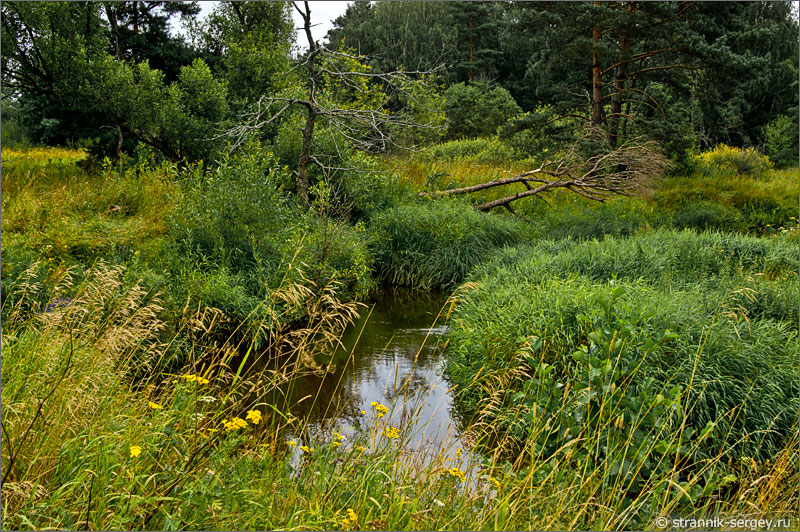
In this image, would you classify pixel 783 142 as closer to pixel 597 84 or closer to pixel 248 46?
pixel 597 84

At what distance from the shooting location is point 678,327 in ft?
16.3

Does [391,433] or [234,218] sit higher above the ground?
[234,218]

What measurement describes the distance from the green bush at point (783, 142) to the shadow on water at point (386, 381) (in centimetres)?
1858

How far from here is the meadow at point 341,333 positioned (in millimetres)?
2594

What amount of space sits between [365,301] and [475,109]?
18635 mm

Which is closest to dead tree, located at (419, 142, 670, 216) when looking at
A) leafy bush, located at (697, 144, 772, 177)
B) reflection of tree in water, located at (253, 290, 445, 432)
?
reflection of tree in water, located at (253, 290, 445, 432)

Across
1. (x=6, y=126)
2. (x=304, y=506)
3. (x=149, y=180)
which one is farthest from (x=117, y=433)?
(x=6, y=126)

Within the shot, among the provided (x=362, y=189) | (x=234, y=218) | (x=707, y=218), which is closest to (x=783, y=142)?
(x=707, y=218)

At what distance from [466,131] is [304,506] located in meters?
25.8

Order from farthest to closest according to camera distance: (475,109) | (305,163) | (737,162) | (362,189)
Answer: (475,109), (737,162), (362,189), (305,163)

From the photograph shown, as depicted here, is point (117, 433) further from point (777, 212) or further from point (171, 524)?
point (777, 212)

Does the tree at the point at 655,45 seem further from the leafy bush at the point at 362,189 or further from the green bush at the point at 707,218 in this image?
the leafy bush at the point at 362,189

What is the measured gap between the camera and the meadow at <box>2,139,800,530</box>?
8.51ft

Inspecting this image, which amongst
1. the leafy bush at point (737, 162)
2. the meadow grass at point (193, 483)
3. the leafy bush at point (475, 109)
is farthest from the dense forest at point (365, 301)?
the leafy bush at point (475, 109)
